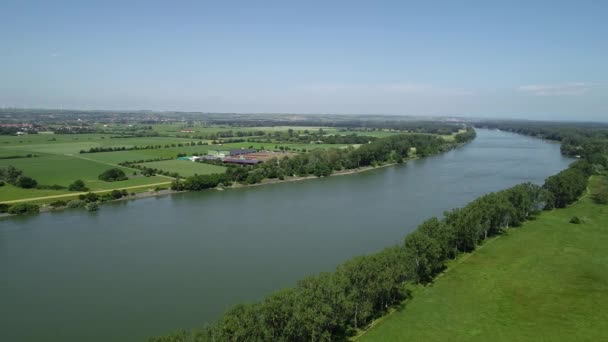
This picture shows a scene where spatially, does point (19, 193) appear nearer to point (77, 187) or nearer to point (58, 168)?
point (77, 187)

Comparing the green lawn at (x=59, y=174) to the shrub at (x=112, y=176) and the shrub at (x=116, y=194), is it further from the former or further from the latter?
the shrub at (x=116, y=194)

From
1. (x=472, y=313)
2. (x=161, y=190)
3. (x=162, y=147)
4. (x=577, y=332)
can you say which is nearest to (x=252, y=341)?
(x=472, y=313)

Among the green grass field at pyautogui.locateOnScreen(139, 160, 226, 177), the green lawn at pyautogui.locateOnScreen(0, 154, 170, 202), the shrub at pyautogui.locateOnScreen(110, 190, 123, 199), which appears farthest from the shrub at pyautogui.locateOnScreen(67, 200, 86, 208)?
the green grass field at pyautogui.locateOnScreen(139, 160, 226, 177)

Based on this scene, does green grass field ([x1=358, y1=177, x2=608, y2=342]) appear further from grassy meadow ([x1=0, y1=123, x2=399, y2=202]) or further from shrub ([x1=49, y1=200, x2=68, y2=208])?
grassy meadow ([x1=0, y1=123, x2=399, y2=202])

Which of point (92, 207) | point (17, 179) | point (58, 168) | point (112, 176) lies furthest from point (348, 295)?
point (58, 168)

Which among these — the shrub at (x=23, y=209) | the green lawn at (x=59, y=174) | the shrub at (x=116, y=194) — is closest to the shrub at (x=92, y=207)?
the shrub at (x=116, y=194)
